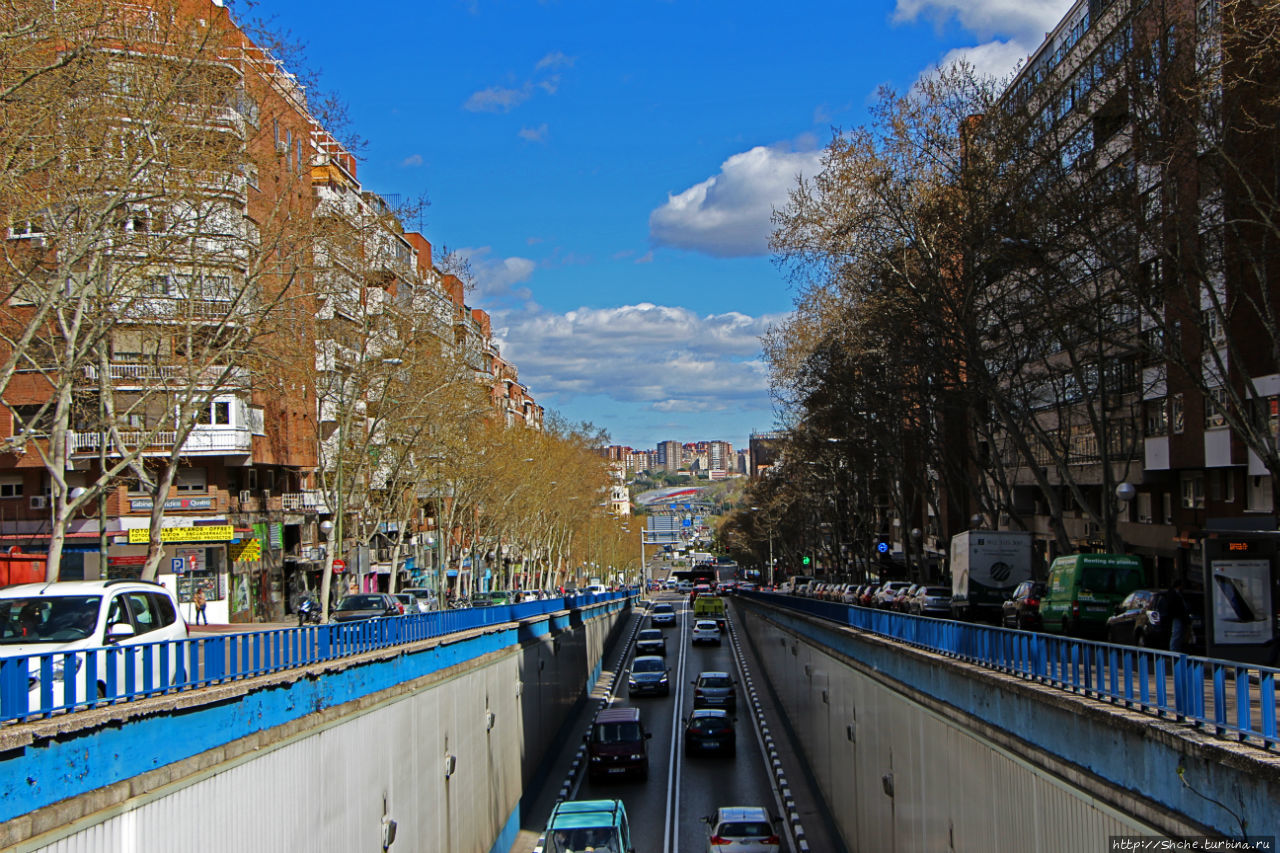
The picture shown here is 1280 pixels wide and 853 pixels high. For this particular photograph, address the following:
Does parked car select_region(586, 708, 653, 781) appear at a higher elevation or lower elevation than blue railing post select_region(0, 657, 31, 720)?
lower

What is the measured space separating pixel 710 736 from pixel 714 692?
6.65 metres

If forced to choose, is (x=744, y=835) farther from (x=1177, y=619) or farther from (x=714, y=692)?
(x=714, y=692)

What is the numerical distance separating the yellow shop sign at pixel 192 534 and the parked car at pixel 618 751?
60.1 ft

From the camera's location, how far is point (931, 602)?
3641cm

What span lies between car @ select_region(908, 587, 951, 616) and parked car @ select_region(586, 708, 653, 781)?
1018 centimetres

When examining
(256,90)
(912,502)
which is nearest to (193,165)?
(256,90)

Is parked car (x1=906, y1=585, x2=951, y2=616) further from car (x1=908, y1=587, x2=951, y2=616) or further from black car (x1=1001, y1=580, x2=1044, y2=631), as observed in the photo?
black car (x1=1001, y1=580, x2=1044, y2=631)

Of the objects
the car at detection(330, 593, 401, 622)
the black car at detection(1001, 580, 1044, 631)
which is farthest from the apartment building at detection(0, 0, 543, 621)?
the black car at detection(1001, 580, 1044, 631)

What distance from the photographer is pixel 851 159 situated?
102 feet

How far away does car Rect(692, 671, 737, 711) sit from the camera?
38.4 m

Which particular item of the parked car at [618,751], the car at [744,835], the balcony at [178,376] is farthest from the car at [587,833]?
the balcony at [178,376]

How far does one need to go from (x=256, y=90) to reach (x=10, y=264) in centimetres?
941

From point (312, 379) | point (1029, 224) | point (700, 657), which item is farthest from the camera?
point (700, 657)

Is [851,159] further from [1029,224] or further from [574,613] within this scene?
[574,613]
